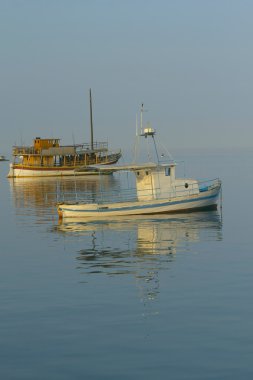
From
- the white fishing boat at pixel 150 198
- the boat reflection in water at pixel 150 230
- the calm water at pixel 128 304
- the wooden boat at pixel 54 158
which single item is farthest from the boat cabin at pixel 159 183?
the wooden boat at pixel 54 158

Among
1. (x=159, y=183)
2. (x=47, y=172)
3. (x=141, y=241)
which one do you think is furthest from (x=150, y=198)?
(x=47, y=172)

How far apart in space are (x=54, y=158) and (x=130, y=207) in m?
74.4

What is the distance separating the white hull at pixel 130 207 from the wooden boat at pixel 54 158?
2701 inches

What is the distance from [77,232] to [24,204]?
84.3 feet

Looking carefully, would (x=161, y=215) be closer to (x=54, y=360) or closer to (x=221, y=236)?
(x=221, y=236)

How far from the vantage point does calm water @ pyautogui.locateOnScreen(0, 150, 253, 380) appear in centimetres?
1739

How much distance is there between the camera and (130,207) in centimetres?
5200

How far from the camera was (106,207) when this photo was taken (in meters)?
51.6

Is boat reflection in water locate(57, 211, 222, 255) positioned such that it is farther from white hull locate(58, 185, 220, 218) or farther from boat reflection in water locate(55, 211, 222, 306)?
white hull locate(58, 185, 220, 218)

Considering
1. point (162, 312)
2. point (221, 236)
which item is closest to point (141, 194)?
point (221, 236)

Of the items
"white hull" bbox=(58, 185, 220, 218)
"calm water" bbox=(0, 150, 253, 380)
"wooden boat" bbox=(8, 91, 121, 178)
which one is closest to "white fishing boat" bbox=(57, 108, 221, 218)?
"white hull" bbox=(58, 185, 220, 218)

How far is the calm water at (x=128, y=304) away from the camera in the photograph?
1739 centimetres

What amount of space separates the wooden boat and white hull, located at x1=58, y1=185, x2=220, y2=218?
6861cm

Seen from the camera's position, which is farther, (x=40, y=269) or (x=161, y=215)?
(x=161, y=215)
